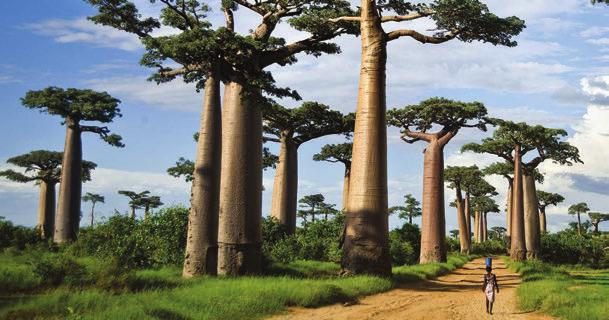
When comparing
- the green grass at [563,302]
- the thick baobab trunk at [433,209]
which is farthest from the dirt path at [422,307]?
the thick baobab trunk at [433,209]

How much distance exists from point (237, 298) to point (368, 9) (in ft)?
32.2

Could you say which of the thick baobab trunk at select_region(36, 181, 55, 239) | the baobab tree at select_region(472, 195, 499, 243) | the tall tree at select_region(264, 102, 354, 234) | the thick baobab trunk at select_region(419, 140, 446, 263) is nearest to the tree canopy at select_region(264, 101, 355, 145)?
the tall tree at select_region(264, 102, 354, 234)

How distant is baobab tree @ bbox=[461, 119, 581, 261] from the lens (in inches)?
1126

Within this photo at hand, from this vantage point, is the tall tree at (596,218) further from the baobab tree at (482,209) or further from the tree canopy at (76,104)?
the tree canopy at (76,104)

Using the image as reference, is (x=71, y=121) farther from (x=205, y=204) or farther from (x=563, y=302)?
(x=563, y=302)

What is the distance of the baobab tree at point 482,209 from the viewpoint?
5279cm

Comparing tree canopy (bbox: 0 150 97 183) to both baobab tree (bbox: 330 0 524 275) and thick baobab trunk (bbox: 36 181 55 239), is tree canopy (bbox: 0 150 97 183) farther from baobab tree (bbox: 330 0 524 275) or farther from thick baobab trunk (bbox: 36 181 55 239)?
baobab tree (bbox: 330 0 524 275)

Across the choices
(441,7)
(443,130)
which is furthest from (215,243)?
(443,130)

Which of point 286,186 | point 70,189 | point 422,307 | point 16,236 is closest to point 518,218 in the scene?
point 286,186

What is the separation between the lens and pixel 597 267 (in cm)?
3167

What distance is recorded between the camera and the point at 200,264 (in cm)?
1276

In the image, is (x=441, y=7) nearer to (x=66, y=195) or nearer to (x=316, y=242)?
(x=316, y=242)

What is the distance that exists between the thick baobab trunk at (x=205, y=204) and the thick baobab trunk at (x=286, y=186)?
1235cm

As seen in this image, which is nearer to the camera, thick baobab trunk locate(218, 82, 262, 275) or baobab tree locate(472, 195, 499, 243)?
thick baobab trunk locate(218, 82, 262, 275)
